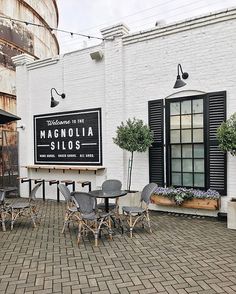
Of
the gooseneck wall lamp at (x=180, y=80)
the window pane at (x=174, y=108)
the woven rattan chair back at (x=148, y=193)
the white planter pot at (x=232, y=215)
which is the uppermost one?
the gooseneck wall lamp at (x=180, y=80)

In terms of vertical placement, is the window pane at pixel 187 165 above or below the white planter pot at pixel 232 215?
above

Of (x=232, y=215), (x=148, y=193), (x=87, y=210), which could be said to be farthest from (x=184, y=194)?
(x=87, y=210)

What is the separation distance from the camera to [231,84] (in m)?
6.06

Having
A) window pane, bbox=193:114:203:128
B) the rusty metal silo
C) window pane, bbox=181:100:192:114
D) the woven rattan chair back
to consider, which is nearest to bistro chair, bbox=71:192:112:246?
the woven rattan chair back

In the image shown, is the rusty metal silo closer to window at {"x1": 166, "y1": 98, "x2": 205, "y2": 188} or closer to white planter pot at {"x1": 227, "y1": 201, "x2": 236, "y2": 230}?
window at {"x1": 166, "y1": 98, "x2": 205, "y2": 188}

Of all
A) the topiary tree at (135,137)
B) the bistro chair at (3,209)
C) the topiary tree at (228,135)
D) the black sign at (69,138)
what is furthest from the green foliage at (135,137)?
the bistro chair at (3,209)

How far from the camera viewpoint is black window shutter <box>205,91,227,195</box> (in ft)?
20.1

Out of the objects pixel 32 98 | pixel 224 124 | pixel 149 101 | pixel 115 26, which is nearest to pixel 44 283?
pixel 224 124

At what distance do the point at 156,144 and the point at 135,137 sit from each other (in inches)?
28.2

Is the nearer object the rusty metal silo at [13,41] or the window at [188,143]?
the window at [188,143]

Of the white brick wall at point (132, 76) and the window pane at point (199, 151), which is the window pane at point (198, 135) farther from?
the white brick wall at point (132, 76)

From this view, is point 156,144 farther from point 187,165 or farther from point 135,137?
point 187,165

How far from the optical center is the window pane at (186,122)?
21.7 feet

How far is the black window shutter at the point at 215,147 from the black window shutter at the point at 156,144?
110 cm
